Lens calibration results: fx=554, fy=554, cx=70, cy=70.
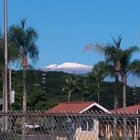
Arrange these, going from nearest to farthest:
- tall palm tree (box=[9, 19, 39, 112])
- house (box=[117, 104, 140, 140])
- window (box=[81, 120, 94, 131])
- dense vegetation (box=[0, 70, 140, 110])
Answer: house (box=[117, 104, 140, 140]) < window (box=[81, 120, 94, 131]) < tall palm tree (box=[9, 19, 39, 112]) < dense vegetation (box=[0, 70, 140, 110])

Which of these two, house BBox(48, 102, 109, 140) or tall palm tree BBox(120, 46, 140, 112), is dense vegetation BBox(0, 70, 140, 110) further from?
house BBox(48, 102, 109, 140)

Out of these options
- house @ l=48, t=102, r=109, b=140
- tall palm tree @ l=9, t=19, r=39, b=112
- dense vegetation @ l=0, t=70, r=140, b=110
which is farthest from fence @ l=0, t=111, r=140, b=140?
dense vegetation @ l=0, t=70, r=140, b=110

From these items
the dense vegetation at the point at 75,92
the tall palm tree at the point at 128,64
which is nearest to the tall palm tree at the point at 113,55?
the tall palm tree at the point at 128,64

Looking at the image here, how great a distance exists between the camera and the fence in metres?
6.67

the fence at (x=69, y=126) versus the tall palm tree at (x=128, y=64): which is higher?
the tall palm tree at (x=128, y=64)

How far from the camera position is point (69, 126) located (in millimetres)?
7195

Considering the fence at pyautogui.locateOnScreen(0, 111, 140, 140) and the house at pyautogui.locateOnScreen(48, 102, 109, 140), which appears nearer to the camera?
the fence at pyautogui.locateOnScreen(0, 111, 140, 140)

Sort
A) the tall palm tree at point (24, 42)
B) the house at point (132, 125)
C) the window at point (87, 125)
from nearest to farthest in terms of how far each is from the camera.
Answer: the house at point (132, 125) → the window at point (87, 125) → the tall palm tree at point (24, 42)

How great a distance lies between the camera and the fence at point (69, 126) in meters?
6.67

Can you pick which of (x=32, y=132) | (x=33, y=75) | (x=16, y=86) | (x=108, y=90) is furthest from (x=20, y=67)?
(x=108, y=90)

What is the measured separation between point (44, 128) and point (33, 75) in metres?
38.0

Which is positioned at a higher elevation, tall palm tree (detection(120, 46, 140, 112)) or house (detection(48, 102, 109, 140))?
tall palm tree (detection(120, 46, 140, 112))

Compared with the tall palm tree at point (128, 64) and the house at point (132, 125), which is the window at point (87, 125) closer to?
the house at point (132, 125)

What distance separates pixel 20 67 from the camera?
149 feet
